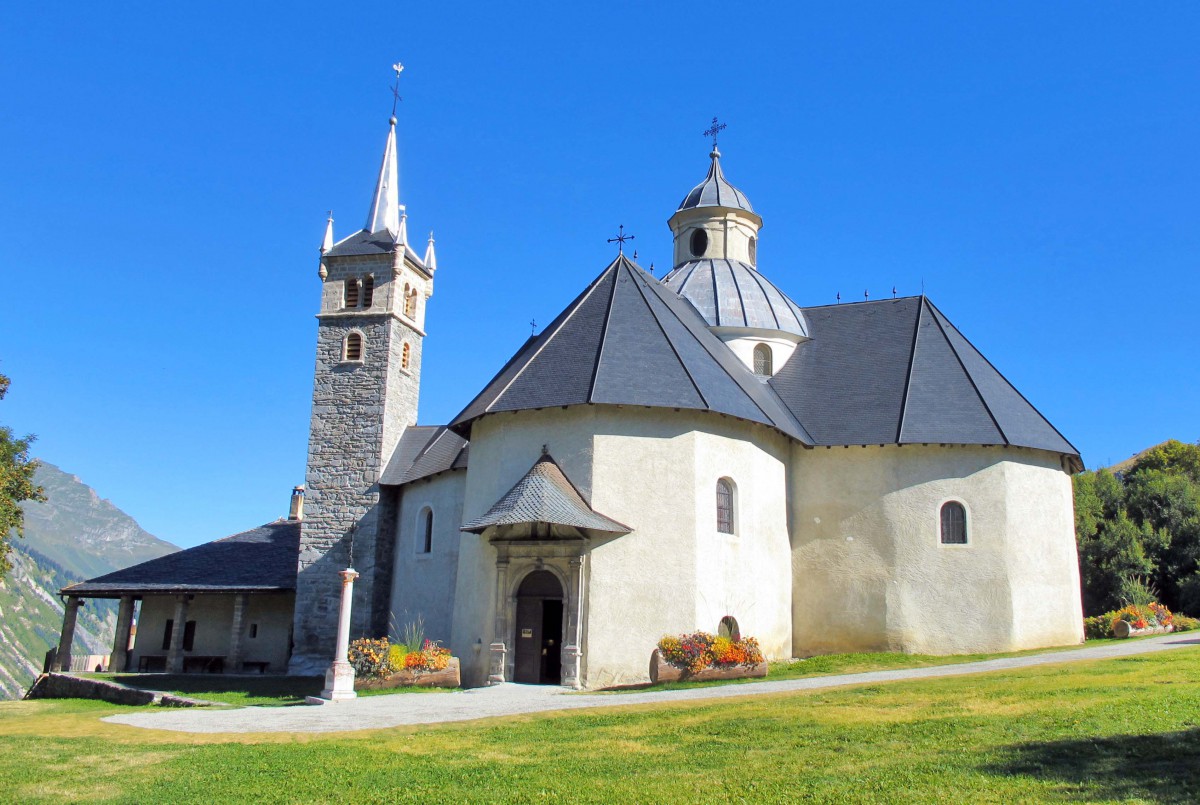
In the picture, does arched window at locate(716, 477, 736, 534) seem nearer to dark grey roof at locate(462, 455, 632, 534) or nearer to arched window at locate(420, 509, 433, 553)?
dark grey roof at locate(462, 455, 632, 534)

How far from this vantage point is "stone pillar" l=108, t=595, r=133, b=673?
121 feet

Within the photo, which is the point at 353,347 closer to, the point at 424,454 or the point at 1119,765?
the point at 424,454

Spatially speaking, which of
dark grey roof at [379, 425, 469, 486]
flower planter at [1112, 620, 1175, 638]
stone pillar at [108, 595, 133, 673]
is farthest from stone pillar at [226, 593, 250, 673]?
flower planter at [1112, 620, 1175, 638]

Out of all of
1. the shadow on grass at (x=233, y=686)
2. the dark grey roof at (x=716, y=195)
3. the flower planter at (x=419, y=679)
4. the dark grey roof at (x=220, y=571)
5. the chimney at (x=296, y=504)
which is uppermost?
the dark grey roof at (x=716, y=195)

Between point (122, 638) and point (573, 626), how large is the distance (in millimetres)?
21931

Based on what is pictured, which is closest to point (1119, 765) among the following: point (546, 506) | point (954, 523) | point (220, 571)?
point (546, 506)

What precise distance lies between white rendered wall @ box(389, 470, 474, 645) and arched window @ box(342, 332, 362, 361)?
5236 mm

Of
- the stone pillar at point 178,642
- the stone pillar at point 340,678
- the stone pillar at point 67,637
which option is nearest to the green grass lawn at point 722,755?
the stone pillar at point 340,678

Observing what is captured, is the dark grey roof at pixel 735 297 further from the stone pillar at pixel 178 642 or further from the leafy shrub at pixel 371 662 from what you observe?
the stone pillar at pixel 178 642

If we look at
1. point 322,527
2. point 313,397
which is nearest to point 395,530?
point 322,527

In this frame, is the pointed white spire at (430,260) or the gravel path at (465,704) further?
the pointed white spire at (430,260)

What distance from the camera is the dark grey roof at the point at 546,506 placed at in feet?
76.2

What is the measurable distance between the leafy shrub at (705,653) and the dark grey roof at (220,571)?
17.6 m

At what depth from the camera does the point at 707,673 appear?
71.5 feet
